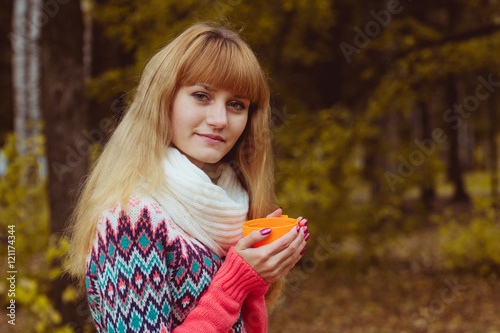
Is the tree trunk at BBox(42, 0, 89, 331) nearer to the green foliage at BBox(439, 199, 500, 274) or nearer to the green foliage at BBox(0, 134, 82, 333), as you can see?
the green foliage at BBox(0, 134, 82, 333)

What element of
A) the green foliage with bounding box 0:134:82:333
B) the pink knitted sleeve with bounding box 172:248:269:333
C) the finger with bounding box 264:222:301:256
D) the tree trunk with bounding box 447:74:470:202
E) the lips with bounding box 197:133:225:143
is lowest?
the tree trunk with bounding box 447:74:470:202

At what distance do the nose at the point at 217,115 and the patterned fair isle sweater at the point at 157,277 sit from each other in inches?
12.6

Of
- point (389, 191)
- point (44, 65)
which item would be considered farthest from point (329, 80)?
point (44, 65)

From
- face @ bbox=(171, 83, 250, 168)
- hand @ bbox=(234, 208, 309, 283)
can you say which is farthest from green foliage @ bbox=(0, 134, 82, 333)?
hand @ bbox=(234, 208, 309, 283)

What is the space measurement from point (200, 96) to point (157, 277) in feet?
1.87

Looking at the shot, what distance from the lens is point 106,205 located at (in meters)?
1.26

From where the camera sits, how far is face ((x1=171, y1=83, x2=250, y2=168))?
1445 millimetres

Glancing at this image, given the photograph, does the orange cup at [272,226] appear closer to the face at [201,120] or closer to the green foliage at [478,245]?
the face at [201,120]

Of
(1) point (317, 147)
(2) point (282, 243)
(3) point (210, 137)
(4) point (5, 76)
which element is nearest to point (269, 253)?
(2) point (282, 243)

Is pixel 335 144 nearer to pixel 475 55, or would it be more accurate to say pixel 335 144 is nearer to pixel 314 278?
pixel 475 55

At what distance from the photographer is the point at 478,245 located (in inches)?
284

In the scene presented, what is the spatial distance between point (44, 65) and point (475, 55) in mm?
5268

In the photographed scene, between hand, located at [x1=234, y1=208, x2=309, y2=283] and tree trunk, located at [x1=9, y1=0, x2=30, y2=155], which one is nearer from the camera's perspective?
hand, located at [x1=234, y1=208, x2=309, y2=283]

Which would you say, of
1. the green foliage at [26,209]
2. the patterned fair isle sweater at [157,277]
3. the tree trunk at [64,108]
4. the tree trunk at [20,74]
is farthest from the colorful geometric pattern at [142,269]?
the tree trunk at [20,74]
